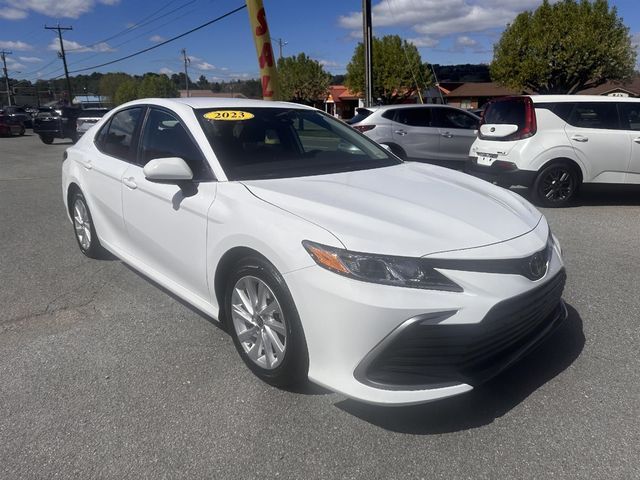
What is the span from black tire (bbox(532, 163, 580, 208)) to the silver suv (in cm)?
368

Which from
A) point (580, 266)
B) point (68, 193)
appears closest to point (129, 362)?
point (68, 193)

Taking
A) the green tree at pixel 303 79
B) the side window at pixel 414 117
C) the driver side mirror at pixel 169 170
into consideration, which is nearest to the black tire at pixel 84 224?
the driver side mirror at pixel 169 170

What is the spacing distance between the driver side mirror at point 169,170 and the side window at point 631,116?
7054mm

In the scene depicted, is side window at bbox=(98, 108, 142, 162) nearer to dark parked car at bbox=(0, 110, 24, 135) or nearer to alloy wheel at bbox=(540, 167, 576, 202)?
alloy wheel at bbox=(540, 167, 576, 202)

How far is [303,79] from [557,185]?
4903 cm

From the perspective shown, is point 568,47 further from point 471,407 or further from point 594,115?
point 471,407

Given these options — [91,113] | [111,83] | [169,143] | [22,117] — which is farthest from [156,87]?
[169,143]

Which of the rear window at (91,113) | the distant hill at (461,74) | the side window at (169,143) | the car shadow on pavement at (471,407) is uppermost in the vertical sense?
the distant hill at (461,74)

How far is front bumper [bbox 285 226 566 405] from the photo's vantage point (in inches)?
91.2

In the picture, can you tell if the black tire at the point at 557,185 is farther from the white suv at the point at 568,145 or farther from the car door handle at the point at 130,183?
the car door handle at the point at 130,183

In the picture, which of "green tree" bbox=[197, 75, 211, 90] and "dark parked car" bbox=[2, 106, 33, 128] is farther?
"green tree" bbox=[197, 75, 211, 90]

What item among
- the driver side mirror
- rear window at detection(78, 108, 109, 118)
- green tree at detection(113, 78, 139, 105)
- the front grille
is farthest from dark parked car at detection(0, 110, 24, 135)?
green tree at detection(113, 78, 139, 105)

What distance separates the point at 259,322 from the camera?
289 cm

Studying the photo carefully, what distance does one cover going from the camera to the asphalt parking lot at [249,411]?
2354 mm
